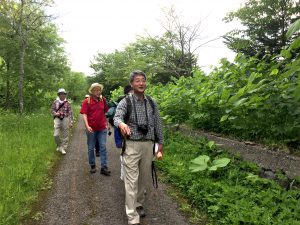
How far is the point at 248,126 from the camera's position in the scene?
606cm

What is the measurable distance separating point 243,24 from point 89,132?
18.0 m

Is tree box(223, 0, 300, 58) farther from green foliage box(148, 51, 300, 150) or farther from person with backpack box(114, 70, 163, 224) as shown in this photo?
person with backpack box(114, 70, 163, 224)

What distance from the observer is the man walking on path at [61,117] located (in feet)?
30.2

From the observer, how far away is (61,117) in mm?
9273

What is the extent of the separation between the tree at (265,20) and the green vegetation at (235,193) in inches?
580

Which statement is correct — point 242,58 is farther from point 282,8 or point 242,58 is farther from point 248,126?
point 282,8

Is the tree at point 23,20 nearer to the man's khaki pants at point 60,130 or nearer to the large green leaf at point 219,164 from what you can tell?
the man's khaki pants at point 60,130

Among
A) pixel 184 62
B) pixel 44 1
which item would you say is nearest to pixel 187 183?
pixel 44 1

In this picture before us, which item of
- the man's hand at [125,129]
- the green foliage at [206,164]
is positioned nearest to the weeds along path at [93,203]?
the green foliage at [206,164]

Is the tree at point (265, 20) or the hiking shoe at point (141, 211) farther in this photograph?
the tree at point (265, 20)

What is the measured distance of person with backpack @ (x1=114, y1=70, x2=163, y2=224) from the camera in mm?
4281

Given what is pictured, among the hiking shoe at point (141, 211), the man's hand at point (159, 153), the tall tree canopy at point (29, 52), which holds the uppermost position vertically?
the tall tree canopy at point (29, 52)

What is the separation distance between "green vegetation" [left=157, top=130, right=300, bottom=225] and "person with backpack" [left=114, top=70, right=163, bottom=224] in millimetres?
1111

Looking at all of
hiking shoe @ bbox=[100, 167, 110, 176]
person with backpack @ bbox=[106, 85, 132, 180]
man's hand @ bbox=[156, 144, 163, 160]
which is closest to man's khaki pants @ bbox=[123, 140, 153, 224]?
man's hand @ bbox=[156, 144, 163, 160]
